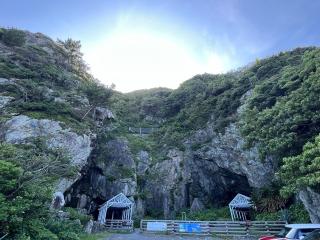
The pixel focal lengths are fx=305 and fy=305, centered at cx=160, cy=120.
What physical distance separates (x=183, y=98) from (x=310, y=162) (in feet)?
111

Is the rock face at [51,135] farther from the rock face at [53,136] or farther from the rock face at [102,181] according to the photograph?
the rock face at [102,181]

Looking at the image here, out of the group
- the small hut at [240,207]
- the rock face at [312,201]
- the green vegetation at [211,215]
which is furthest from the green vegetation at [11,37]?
the rock face at [312,201]

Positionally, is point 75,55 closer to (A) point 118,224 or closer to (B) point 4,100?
(B) point 4,100

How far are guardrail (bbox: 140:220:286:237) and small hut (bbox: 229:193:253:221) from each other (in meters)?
4.03

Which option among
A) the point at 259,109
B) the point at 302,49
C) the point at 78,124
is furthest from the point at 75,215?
the point at 302,49

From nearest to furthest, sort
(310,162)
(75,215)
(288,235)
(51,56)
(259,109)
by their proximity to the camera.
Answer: (288,235), (310,162), (75,215), (259,109), (51,56)

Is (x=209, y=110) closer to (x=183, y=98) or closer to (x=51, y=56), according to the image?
(x=183, y=98)

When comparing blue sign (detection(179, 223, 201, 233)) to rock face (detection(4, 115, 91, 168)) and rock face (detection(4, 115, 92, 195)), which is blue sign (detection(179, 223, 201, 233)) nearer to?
rock face (detection(4, 115, 92, 195))

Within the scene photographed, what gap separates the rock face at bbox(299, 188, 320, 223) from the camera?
1889cm

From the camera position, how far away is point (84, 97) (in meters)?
41.0

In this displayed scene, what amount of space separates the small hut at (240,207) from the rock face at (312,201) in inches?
368

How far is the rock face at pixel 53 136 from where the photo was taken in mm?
25219

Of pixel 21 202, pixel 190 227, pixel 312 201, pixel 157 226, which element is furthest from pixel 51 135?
pixel 312 201

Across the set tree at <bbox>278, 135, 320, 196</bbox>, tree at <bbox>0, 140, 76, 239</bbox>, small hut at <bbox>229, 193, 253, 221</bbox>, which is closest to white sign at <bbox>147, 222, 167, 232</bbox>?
small hut at <bbox>229, 193, 253, 221</bbox>
